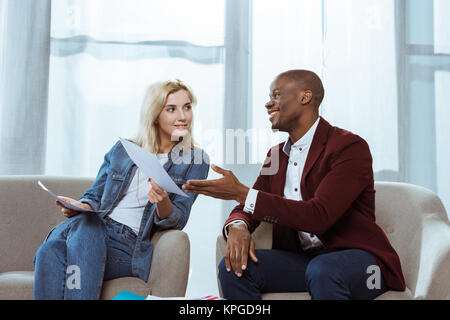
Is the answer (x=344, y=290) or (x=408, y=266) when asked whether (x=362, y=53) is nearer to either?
(x=408, y=266)

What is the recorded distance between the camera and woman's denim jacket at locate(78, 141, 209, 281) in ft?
5.52

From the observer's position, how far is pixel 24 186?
6.37 ft

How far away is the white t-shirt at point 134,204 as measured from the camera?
1.74 meters

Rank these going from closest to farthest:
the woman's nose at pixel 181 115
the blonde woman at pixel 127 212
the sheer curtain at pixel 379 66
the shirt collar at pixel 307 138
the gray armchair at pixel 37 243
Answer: the blonde woman at pixel 127 212 < the gray armchair at pixel 37 243 < the shirt collar at pixel 307 138 < the woman's nose at pixel 181 115 < the sheer curtain at pixel 379 66

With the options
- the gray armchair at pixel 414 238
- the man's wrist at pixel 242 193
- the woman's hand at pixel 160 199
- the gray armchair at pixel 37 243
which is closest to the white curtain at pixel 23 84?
the gray armchair at pixel 37 243

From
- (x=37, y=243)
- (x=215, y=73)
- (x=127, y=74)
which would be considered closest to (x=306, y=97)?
(x=215, y=73)

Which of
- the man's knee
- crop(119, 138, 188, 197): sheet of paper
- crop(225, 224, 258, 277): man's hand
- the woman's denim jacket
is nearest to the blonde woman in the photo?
the woman's denim jacket

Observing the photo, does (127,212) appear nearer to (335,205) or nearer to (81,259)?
(81,259)

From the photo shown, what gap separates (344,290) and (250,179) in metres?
1.14

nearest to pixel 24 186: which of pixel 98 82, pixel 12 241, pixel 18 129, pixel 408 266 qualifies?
pixel 12 241

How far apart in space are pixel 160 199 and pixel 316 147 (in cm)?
60

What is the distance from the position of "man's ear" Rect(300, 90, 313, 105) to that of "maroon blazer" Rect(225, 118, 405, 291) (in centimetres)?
10

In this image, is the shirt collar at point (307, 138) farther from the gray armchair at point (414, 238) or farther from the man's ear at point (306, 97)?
the gray armchair at point (414, 238)

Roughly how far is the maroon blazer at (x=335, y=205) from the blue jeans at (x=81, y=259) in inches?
17.6
